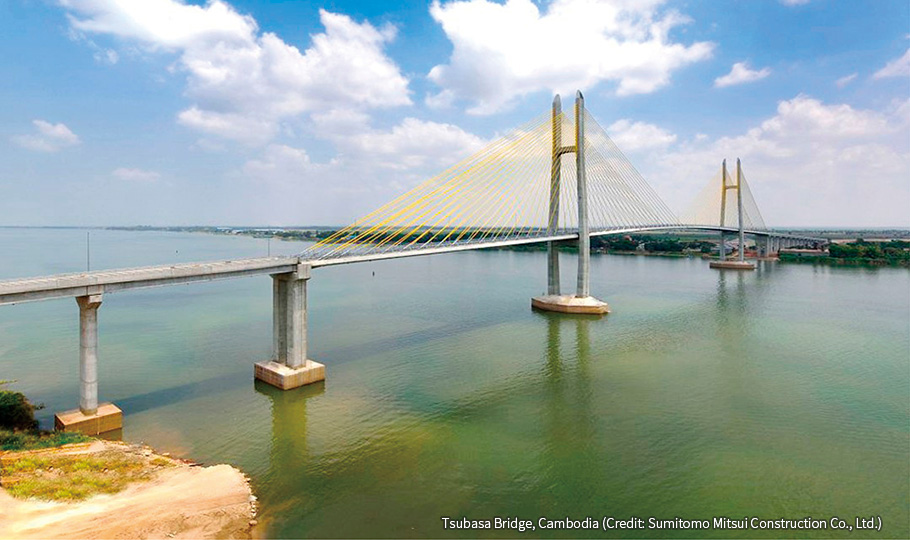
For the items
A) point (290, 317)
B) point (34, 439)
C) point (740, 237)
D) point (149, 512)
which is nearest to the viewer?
point (149, 512)

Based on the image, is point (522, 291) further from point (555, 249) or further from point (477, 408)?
point (477, 408)

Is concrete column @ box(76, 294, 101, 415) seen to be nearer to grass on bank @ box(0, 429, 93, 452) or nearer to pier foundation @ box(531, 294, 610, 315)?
grass on bank @ box(0, 429, 93, 452)

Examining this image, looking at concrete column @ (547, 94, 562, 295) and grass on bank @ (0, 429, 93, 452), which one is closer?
grass on bank @ (0, 429, 93, 452)

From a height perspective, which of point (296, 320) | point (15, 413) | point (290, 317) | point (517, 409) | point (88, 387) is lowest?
point (517, 409)

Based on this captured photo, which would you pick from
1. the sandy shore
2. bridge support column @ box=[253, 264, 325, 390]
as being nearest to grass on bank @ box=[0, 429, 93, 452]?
the sandy shore

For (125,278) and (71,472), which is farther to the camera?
(125,278)

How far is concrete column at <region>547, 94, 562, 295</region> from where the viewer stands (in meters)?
32.2

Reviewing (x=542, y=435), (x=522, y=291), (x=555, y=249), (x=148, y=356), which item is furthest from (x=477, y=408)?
(x=522, y=291)

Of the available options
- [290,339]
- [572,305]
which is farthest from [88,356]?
[572,305]

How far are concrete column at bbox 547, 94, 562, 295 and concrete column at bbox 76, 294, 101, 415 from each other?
2492 centimetres

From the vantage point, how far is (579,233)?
32500 mm

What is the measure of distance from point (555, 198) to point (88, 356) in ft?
87.7

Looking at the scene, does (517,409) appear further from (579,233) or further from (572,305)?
(579,233)

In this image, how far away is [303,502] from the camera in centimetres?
1014
